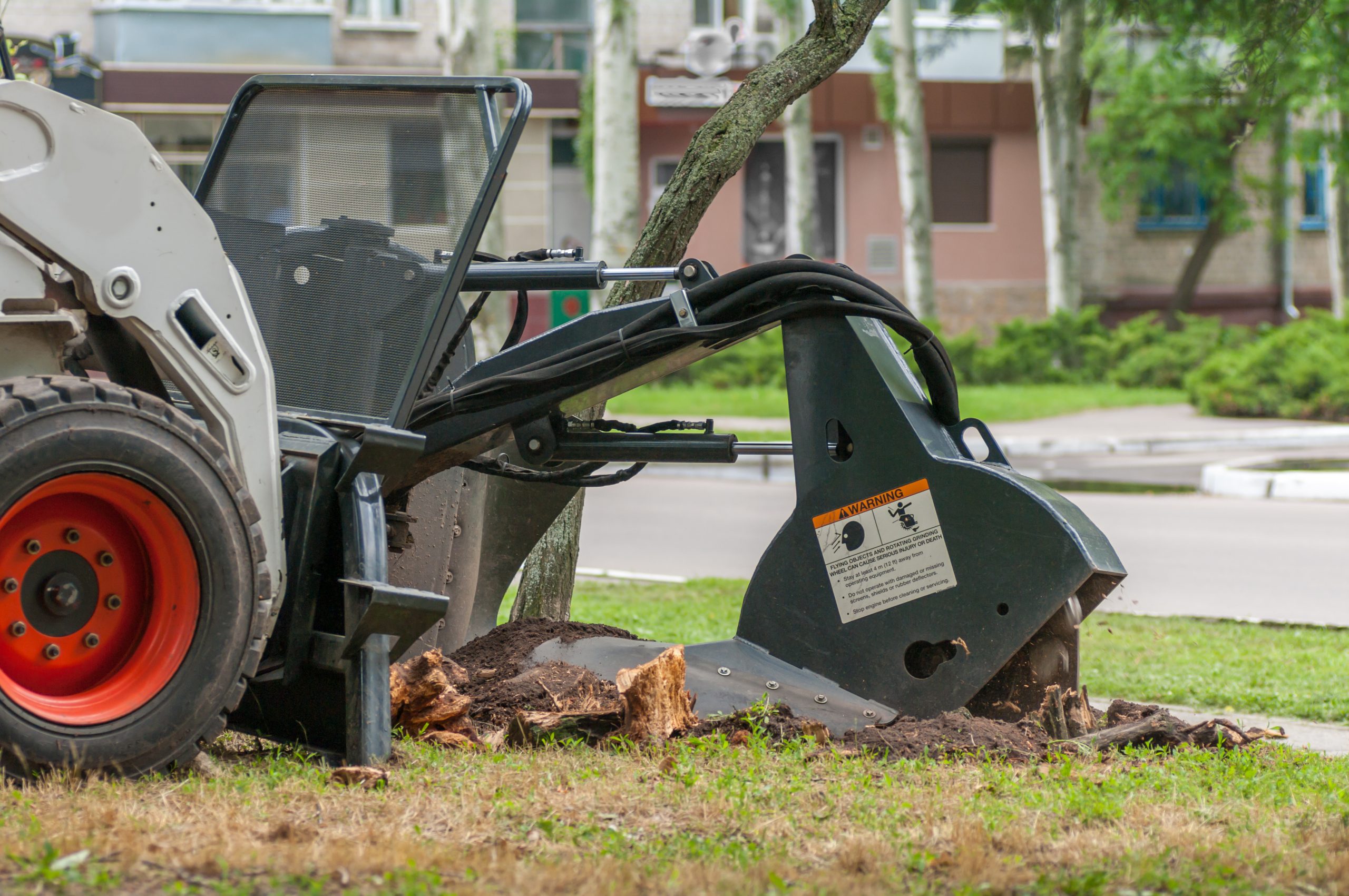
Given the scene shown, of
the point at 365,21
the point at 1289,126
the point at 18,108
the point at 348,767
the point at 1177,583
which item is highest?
the point at 365,21

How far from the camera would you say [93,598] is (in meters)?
3.52

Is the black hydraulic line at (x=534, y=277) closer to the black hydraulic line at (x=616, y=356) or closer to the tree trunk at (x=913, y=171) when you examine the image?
the black hydraulic line at (x=616, y=356)

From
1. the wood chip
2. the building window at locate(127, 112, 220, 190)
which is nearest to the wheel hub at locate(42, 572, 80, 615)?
the wood chip

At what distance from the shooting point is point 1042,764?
4.01m

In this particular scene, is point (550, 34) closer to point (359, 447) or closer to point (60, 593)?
point (359, 447)

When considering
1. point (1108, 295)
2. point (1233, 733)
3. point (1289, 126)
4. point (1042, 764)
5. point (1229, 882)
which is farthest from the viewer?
point (1108, 295)

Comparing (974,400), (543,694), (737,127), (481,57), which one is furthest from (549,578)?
(974,400)

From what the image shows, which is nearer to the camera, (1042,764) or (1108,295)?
(1042,764)

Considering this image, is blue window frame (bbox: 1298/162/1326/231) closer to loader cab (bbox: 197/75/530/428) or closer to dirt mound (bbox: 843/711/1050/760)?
dirt mound (bbox: 843/711/1050/760)

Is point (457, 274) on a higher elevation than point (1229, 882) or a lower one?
higher

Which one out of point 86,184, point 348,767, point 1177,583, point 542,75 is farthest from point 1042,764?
point 542,75

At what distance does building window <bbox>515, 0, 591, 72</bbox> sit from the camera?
1099 inches

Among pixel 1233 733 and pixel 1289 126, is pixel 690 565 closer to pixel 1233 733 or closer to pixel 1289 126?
pixel 1233 733

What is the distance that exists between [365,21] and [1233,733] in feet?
84.1
